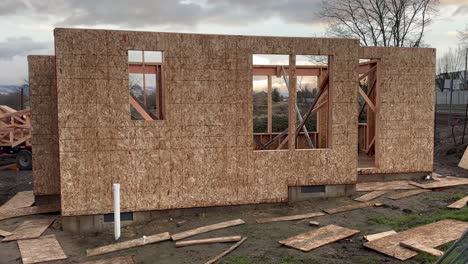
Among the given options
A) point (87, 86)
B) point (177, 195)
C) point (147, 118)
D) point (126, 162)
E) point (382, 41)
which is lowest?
point (177, 195)

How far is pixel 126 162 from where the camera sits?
7895mm

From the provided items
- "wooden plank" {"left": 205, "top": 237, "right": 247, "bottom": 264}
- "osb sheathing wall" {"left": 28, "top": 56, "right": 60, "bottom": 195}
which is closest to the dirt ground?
"wooden plank" {"left": 205, "top": 237, "right": 247, "bottom": 264}

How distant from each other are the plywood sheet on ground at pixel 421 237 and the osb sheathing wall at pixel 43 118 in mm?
6946

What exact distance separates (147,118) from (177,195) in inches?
65.0

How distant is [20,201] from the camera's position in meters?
10.0

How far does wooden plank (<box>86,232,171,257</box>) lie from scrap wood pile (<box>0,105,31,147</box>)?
9.64 meters

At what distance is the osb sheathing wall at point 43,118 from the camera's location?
9.11 metres

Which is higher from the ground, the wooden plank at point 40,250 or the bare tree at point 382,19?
the bare tree at point 382,19

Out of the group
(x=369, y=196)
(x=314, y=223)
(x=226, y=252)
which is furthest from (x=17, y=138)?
(x=369, y=196)

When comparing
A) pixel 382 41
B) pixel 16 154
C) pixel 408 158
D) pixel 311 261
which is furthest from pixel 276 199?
pixel 382 41

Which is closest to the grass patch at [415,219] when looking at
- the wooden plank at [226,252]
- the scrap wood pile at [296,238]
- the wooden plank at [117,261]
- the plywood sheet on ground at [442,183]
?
the scrap wood pile at [296,238]

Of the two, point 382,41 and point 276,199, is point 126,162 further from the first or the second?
point 382,41

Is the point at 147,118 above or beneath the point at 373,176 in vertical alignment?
above

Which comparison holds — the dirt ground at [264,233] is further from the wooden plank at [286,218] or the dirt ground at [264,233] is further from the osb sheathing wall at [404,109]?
the osb sheathing wall at [404,109]
